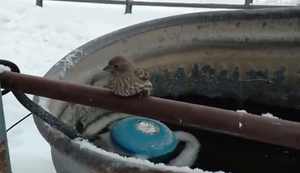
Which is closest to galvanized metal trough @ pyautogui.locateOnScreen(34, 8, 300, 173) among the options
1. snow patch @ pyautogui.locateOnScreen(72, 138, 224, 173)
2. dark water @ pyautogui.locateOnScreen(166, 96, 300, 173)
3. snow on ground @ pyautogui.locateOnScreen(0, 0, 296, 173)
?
dark water @ pyautogui.locateOnScreen(166, 96, 300, 173)

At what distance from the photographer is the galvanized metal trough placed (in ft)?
6.65

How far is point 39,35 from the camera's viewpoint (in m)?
3.83

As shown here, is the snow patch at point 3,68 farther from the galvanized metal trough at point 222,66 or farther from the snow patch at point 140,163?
the galvanized metal trough at point 222,66

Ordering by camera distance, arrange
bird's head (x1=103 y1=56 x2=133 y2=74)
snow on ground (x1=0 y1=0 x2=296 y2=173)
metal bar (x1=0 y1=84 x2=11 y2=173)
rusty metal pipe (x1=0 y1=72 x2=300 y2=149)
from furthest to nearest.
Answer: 1. snow on ground (x1=0 y1=0 x2=296 y2=173)
2. bird's head (x1=103 y1=56 x2=133 y2=74)
3. metal bar (x1=0 y1=84 x2=11 y2=173)
4. rusty metal pipe (x1=0 y1=72 x2=300 y2=149)

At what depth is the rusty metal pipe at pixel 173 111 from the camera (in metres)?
1.02

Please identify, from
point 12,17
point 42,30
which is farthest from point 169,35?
point 12,17

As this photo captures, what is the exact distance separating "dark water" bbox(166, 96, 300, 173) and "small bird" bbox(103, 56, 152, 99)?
934 mm

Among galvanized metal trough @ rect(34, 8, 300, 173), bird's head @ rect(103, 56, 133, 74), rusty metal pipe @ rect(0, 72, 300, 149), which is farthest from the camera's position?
galvanized metal trough @ rect(34, 8, 300, 173)

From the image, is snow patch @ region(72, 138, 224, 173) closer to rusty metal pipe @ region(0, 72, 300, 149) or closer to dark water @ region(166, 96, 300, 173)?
rusty metal pipe @ region(0, 72, 300, 149)

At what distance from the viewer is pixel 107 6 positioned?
496cm

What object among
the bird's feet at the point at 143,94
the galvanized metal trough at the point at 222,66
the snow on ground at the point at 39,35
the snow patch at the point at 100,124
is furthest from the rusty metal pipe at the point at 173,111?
the snow on ground at the point at 39,35

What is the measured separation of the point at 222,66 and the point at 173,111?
150cm

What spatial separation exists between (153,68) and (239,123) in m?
1.28

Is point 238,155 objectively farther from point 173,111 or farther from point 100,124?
point 173,111
